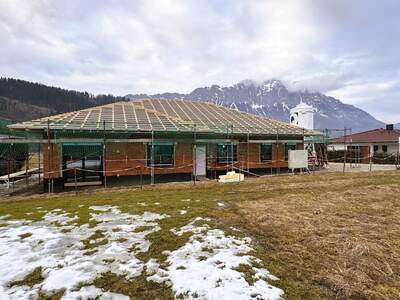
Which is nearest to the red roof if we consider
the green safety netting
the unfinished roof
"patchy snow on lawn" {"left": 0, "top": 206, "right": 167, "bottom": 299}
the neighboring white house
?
the neighboring white house

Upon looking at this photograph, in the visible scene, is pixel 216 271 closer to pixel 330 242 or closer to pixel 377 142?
pixel 330 242

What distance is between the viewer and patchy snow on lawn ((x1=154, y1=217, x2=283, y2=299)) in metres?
3.91

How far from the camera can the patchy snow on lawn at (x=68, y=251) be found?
13.8ft

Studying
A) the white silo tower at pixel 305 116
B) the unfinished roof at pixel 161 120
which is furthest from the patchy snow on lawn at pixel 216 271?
the white silo tower at pixel 305 116

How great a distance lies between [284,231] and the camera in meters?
6.62

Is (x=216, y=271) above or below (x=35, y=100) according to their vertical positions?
below

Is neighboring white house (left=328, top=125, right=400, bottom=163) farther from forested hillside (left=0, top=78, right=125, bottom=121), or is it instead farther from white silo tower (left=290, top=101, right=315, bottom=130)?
forested hillside (left=0, top=78, right=125, bottom=121)

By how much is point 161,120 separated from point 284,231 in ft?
43.4

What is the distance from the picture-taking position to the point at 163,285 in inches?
164

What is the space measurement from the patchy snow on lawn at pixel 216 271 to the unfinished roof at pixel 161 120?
10333 mm

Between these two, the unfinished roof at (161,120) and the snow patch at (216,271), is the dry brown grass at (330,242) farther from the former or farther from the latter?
the unfinished roof at (161,120)

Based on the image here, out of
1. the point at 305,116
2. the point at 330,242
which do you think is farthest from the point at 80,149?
the point at 305,116

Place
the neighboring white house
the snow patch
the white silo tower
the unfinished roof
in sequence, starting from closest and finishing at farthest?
the snow patch, the unfinished roof, the neighboring white house, the white silo tower

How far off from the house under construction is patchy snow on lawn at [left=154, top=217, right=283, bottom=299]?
346 inches
